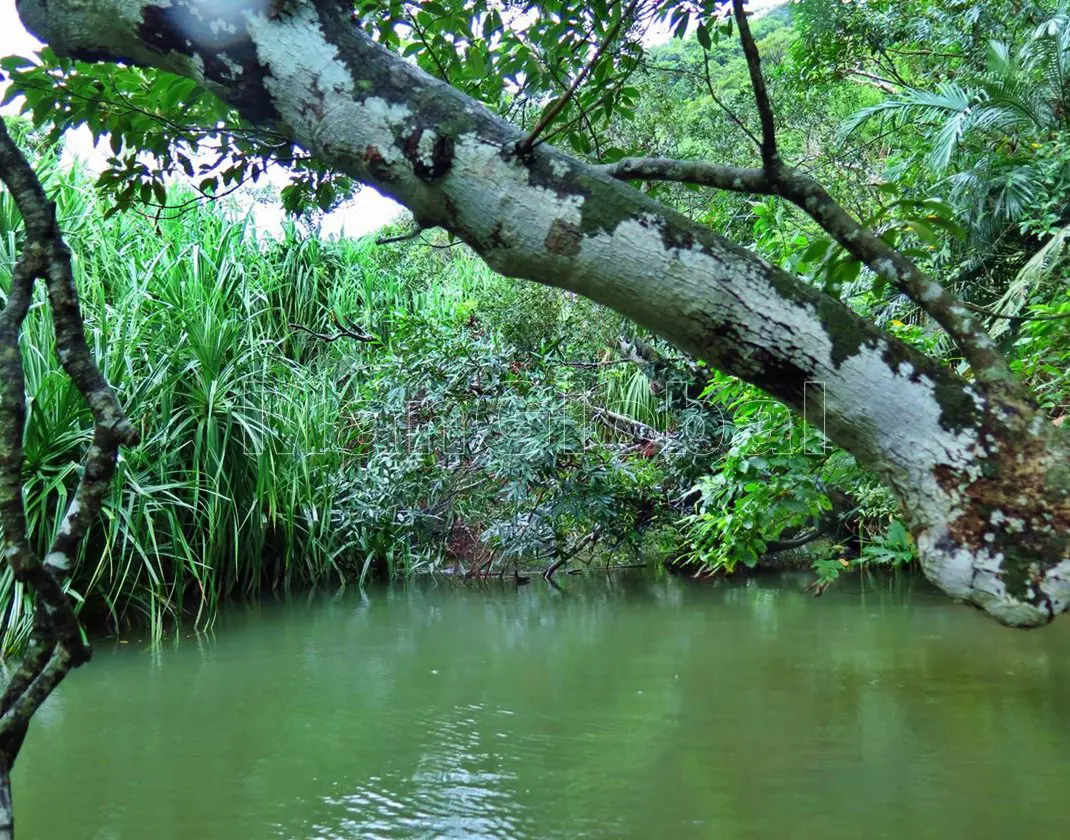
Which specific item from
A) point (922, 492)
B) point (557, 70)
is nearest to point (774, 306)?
point (922, 492)

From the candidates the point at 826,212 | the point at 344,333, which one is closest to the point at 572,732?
the point at 826,212

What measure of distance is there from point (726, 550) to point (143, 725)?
2443 millimetres

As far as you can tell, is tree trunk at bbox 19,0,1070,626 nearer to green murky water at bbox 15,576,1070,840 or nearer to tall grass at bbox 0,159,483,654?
green murky water at bbox 15,576,1070,840

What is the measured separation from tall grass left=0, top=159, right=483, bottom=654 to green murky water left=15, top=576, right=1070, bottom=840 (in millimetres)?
469

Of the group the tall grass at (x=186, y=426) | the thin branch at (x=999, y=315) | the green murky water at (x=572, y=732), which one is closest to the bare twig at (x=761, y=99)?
the thin branch at (x=999, y=315)

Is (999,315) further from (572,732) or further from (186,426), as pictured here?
(186,426)

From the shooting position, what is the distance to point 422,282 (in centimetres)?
891

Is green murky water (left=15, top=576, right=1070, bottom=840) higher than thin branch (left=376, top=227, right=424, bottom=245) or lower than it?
lower

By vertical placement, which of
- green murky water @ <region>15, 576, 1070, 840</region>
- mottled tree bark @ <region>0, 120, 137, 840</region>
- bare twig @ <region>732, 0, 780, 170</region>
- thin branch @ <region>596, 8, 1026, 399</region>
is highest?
bare twig @ <region>732, 0, 780, 170</region>

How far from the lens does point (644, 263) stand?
4.29ft

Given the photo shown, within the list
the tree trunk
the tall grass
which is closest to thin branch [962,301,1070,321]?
the tree trunk

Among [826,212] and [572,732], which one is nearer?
[826,212]

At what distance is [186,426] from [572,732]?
3010 millimetres

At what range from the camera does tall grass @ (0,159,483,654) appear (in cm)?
442
